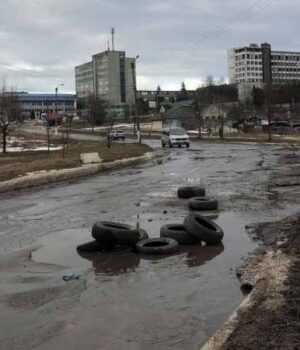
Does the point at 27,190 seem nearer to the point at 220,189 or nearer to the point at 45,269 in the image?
the point at 220,189

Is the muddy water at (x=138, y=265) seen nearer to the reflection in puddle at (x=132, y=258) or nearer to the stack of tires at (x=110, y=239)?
the reflection in puddle at (x=132, y=258)

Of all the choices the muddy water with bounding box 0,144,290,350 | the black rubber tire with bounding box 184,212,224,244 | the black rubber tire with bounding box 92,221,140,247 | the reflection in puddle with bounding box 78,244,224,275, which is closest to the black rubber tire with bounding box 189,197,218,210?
the muddy water with bounding box 0,144,290,350

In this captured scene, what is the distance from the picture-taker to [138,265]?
9.90 metres

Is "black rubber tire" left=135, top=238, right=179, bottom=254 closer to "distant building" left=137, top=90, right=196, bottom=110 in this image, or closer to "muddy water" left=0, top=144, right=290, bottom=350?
"muddy water" left=0, top=144, right=290, bottom=350

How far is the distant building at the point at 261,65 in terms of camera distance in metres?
92.8

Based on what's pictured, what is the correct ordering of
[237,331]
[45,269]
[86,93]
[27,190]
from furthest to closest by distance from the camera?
[86,93] < [27,190] < [45,269] < [237,331]

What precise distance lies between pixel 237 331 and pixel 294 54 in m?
93.7

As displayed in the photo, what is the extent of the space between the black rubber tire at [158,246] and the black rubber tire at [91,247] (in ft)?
2.38

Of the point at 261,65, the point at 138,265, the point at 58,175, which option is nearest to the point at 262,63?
the point at 261,65

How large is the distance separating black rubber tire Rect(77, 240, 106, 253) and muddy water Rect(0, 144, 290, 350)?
10.2 inches

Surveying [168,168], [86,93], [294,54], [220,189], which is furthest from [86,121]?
[220,189]

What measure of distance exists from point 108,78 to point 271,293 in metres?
117

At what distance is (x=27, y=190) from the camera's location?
22719 millimetres

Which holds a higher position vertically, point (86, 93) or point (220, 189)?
point (86, 93)
